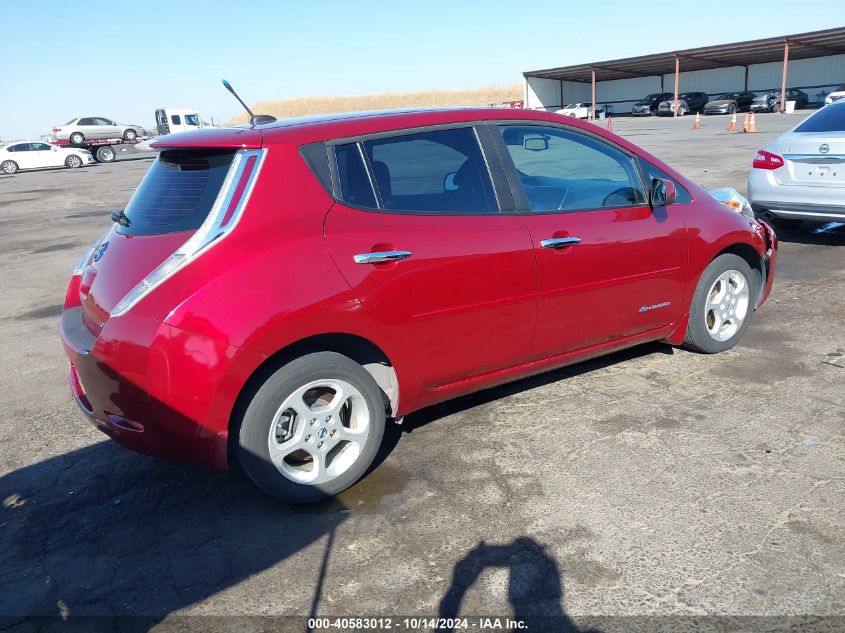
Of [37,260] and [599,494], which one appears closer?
[599,494]

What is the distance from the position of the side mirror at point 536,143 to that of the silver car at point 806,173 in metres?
4.49

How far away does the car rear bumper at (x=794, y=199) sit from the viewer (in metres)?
7.07

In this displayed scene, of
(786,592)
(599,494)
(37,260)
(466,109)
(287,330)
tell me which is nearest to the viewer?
(786,592)

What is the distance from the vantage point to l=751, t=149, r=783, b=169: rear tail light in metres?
7.55

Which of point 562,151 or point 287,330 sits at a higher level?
point 562,151

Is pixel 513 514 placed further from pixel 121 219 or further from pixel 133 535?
pixel 121 219

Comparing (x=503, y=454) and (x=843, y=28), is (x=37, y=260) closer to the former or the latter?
(x=503, y=454)

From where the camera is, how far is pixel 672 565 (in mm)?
2686

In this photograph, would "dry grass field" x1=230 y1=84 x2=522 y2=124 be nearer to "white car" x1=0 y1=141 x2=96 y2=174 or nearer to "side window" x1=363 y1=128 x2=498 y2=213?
"white car" x1=0 y1=141 x2=96 y2=174

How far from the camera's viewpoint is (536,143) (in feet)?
13.3

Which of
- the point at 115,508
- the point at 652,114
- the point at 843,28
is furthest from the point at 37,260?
the point at 652,114

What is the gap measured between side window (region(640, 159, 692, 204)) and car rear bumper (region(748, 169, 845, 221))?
3517mm

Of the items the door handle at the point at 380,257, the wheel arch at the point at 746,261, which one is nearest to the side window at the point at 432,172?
the door handle at the point at 380,257

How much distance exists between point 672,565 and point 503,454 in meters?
1.10
